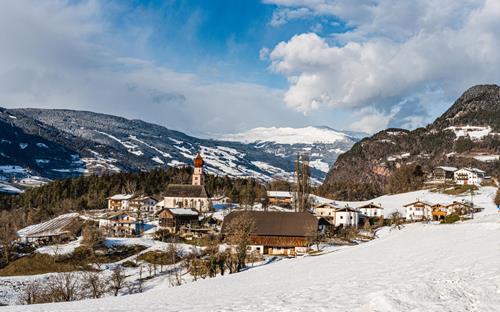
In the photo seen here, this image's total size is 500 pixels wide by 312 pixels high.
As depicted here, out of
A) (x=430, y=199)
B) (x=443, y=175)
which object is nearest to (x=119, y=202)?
(x=430, y=199)

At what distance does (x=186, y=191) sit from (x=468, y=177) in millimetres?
103333

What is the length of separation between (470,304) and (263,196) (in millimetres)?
115077

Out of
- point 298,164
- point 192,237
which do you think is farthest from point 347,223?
point 192,237

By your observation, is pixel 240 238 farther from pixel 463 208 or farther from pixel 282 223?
pixel 463 208

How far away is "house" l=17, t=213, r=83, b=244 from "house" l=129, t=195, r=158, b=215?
15.6 meters

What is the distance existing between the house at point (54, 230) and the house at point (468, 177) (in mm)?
129512

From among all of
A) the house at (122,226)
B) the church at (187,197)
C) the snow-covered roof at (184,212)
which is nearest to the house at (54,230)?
the house at (122,226)

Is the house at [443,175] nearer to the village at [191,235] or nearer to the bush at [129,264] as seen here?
the village at [191,235]

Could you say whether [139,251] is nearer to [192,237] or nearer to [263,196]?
[192,237]

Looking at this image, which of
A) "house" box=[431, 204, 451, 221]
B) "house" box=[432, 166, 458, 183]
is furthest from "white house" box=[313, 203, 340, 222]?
"house" box=[432, 166, 458, 183]

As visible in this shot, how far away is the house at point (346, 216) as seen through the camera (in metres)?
111

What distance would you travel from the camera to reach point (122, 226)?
9869 centimetres

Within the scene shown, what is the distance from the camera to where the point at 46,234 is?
317 ft

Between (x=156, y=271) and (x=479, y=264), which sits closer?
(x=479, y=264)
